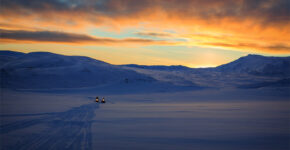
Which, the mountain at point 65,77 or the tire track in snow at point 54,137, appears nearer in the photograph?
the tire track in snow at point 54,137

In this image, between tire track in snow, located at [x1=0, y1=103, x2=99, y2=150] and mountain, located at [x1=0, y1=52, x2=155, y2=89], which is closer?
tire track in snow, located at [x1=0, y1=103, x2=99, y2=150]

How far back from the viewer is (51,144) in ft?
25.3

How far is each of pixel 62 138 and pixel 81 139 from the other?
84cm

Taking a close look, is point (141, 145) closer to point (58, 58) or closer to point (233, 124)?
point (233, 124)

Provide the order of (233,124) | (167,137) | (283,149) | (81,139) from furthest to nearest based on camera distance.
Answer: (233,124) → (167,137) → (81,139) → (283,149)

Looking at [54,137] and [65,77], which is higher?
[65,77]

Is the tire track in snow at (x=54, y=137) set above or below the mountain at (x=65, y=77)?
below

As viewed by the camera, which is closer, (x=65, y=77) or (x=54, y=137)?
(x=54, y=137)

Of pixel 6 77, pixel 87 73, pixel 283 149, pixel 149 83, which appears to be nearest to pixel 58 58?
pixel 87 73

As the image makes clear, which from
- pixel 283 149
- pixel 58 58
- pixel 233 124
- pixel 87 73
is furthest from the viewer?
pixel 58 58

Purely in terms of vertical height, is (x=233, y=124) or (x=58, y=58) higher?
(x=58, y=58)

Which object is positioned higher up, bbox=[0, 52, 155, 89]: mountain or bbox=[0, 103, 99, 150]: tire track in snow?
bbox=[0, 52, 155, 89]: mountain

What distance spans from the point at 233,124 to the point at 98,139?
26.0 feet

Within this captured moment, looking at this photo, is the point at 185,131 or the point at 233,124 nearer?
the point at 185,131
